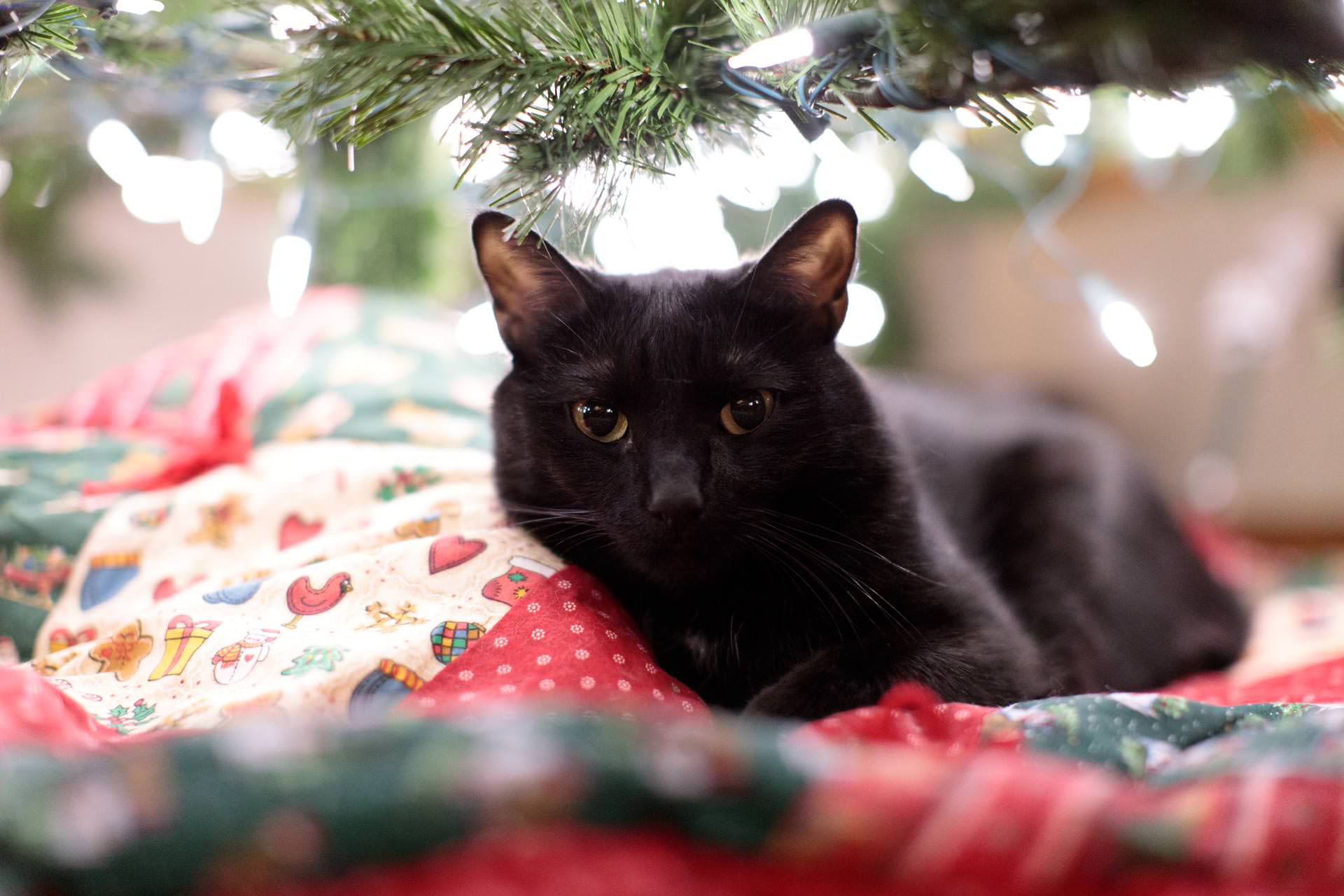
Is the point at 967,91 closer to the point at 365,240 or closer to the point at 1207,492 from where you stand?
the point at 365,240

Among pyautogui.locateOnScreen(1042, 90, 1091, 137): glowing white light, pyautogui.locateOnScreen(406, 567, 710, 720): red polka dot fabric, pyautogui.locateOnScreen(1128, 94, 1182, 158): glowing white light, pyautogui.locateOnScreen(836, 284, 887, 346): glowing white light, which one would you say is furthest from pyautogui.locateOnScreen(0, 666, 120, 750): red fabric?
pyautogui.locateOnScreen(1128, 94, 1182, 158): glowing white light

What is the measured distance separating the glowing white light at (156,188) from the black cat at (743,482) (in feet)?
1.85

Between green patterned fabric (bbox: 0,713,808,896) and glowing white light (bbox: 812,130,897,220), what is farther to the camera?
glowing white light (bbox: 812,130,897,220)

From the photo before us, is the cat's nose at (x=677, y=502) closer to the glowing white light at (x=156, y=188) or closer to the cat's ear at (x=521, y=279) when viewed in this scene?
the cat's ear at (x=521, y=279)

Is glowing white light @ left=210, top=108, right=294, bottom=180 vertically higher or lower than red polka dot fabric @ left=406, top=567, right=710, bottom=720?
higher

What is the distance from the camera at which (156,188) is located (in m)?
1.31

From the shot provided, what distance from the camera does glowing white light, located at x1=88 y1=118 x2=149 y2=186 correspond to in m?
1.16

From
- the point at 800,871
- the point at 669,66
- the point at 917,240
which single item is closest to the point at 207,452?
the point at 669,66

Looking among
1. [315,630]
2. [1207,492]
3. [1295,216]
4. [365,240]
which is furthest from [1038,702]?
[1295,216]

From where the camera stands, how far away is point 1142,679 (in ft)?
4.37

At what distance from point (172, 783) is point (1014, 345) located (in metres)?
3.21

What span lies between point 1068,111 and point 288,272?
880 mm

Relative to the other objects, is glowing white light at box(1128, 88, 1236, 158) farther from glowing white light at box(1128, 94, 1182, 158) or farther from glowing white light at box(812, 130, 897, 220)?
glowing white light at box(812, 130, 897, 220)

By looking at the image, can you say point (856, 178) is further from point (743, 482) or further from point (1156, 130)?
point (743, 482)
